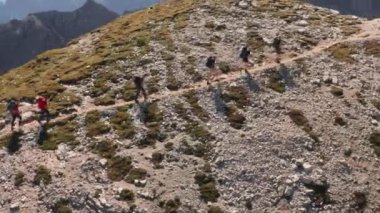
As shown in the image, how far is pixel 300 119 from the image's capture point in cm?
6212

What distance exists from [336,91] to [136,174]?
24.4m

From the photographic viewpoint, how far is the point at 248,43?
78.9 metres

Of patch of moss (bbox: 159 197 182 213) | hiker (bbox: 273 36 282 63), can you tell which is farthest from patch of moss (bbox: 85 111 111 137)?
hiker (bbox: 273 36 282 63)

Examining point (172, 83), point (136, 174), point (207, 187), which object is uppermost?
point (172, 83)

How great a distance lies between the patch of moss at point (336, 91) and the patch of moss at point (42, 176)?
3020 centimetres

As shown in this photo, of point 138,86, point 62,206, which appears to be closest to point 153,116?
point 138,86

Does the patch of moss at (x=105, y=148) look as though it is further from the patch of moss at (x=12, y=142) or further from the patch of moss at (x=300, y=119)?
the patch of moss at (x=300, y=119)

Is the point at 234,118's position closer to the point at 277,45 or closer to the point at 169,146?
the point at 169,146

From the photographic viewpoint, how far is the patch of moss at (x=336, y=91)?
217 ft

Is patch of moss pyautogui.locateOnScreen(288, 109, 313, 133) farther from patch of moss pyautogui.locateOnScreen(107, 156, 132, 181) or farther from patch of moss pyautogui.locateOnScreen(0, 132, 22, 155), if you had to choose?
patch of moss pyautogui.locateOnScreen(0, 132, 22, 155)

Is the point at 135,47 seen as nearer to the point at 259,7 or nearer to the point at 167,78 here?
the point at 167,78

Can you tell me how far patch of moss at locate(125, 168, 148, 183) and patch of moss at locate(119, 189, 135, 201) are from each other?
160 cm

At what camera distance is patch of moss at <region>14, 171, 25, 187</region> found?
5438 cm

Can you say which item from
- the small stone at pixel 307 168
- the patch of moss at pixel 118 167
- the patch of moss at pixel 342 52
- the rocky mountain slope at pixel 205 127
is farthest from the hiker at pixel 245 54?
the patch of moss at pixel 118 167
